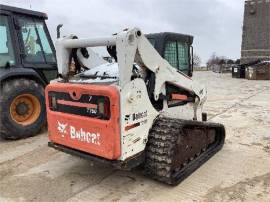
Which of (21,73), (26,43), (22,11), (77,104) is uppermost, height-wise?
(22,11)

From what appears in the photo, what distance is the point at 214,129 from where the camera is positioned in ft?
17.1

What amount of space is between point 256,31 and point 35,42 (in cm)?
2820

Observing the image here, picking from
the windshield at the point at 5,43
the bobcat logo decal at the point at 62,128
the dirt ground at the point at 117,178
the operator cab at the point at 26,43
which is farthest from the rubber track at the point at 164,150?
the windshield at the point at 5,43

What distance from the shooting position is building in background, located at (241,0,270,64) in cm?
3091

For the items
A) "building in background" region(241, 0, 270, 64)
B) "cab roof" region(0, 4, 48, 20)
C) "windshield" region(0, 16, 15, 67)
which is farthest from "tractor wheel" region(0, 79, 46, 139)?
"building in background" region(241, 0, 270, 64)

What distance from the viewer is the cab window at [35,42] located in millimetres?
6383

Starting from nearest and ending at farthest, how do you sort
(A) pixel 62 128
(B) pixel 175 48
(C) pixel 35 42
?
(A) pixel 62 128 < (B) pixel 175 48 < (C) pixel 35 42

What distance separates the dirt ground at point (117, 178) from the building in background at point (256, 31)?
26.9m

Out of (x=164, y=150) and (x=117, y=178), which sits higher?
(x=164, y=150)

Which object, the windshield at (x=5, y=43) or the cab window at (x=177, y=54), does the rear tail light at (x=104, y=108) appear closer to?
the cab window at (x=177, y=54)

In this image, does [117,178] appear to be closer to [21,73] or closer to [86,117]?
[86,117]

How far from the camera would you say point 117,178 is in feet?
14.1

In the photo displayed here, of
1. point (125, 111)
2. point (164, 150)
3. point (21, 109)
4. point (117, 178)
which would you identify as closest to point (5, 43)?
point (21, 109)

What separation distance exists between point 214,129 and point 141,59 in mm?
1889
